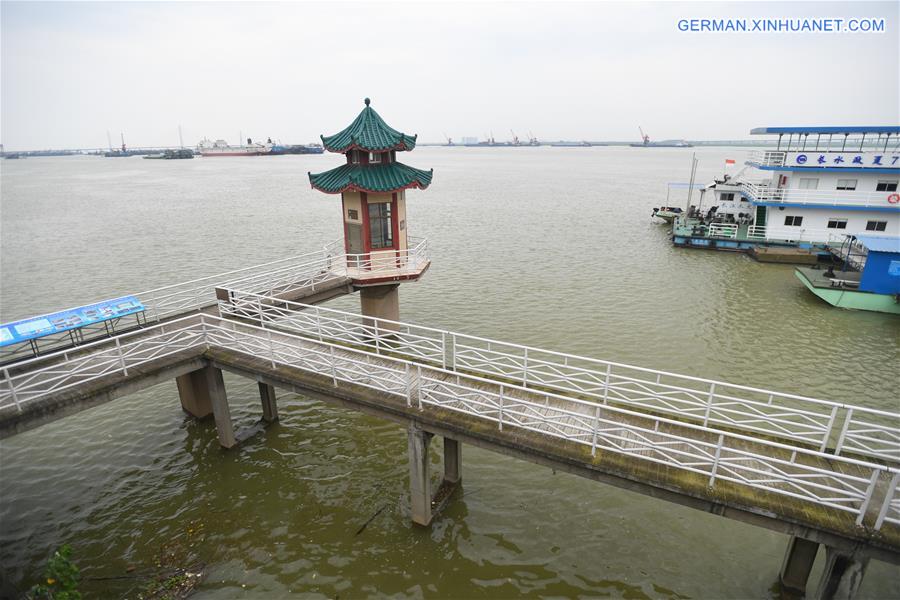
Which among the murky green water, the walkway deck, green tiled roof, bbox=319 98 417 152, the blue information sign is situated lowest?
the murky green water

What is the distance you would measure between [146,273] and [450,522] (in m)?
30.2

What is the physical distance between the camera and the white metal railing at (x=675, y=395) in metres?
9.74

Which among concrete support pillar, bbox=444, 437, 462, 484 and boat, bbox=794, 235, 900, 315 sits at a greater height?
boat, bbox=794, 235, 900, 315

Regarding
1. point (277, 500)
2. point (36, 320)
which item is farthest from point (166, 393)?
point (277, 500)

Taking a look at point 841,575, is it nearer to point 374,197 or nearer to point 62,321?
point 374,197

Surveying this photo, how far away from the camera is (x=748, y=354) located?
20.8 m

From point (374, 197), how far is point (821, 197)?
3356 centimetres

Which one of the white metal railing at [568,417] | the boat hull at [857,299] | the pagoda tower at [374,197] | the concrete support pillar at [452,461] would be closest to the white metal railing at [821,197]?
→ the boat hull at [857,299]

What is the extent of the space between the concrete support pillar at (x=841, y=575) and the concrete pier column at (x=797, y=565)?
1.04 metres

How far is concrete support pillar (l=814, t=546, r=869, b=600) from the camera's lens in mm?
7848

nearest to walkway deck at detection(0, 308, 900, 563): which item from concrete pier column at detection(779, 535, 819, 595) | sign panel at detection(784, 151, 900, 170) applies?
concrete pier column at detection(779, 535, 819, 595)

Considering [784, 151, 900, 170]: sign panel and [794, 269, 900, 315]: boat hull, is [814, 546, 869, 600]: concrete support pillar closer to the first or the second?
[794, 269, 900, 315]: boat hull

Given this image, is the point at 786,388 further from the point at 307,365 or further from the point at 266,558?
the point at 266,558

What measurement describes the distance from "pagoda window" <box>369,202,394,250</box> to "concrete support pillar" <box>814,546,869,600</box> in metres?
16.2
